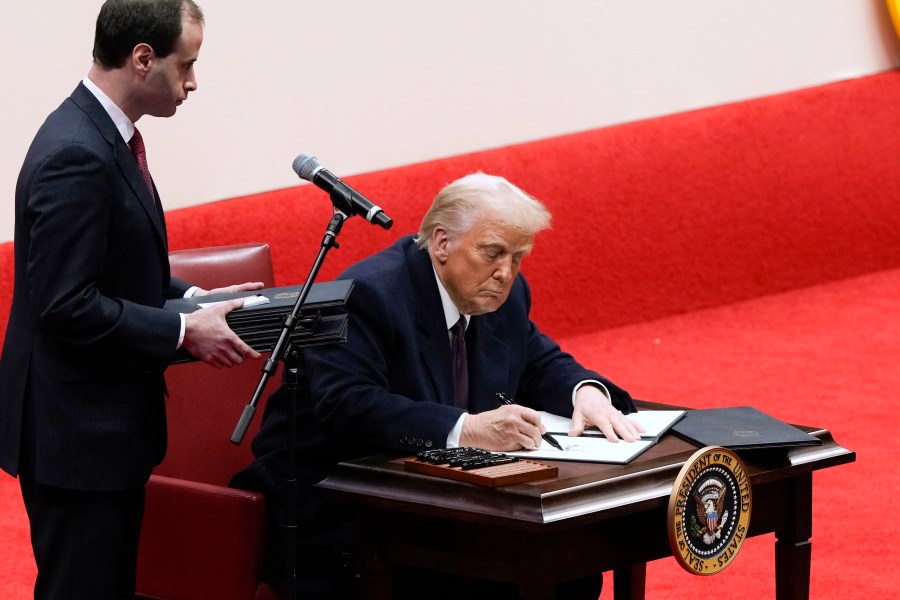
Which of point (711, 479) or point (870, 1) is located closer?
point (711, 479)

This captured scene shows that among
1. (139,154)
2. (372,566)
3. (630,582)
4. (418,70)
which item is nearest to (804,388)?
(418,70)

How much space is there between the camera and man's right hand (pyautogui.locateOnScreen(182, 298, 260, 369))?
7.37ft

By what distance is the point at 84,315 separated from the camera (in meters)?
2.13

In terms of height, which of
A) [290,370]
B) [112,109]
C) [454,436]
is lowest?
[454,436]

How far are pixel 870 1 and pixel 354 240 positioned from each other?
2.85 meters

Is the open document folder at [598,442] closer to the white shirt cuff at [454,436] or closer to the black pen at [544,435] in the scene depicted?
the black pen at [544,435]

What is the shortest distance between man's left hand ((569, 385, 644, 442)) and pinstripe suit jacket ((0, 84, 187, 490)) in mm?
791

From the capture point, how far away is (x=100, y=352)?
220cm

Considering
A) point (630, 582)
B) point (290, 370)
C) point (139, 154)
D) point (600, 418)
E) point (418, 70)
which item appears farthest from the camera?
point (418, 70)

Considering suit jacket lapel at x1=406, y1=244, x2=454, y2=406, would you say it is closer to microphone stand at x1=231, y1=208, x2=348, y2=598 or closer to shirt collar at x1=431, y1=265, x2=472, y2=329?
shirt collar at x1=431, y1=265, x2=472, y2=329

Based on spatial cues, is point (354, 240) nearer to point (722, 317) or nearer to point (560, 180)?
point (560, 180)

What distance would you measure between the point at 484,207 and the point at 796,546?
84 centimetres

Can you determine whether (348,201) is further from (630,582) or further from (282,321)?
(630,582)

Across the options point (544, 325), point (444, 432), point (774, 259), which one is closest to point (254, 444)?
point (444, 432)
